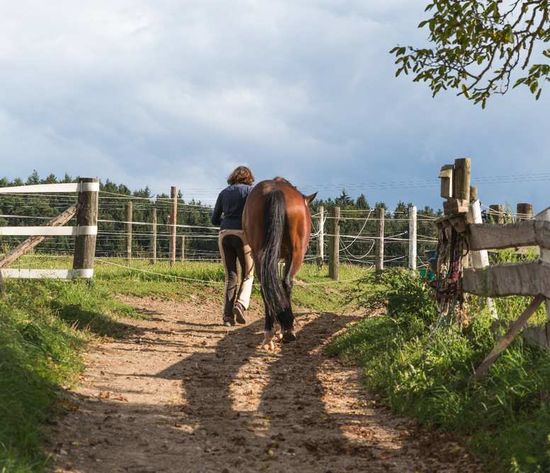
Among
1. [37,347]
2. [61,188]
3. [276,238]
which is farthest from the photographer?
[61,188]

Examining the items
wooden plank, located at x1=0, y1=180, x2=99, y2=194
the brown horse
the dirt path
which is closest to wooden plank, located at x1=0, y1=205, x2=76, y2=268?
wooden plank, located at x1=0, y1=180, x2=99, y2=194

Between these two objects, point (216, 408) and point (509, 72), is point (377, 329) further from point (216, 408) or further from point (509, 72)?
point (509, 72)

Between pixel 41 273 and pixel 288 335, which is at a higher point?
pixel 41 273

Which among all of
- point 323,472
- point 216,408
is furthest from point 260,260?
point 323,472

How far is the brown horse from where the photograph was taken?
8.13 meters

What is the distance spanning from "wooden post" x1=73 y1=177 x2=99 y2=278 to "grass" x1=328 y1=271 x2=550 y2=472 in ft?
16.7

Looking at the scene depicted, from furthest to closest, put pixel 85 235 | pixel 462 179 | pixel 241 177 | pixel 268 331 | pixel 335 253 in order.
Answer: pixel 335 253, pixel 85 235, pixel 241 177, pixel 268 331, pixel 462 179

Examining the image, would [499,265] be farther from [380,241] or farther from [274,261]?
[380,241]

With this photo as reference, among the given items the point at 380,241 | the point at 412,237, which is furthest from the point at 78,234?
the point at 380,241

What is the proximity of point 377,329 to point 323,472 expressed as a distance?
4.25 meters

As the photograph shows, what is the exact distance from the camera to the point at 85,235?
1210 cm

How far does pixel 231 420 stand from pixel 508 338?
7.48ft

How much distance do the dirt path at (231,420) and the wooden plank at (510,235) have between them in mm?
1773

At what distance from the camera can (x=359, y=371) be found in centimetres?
762
